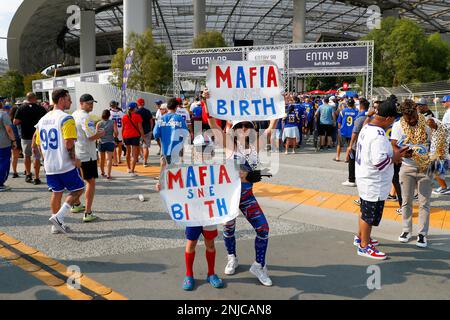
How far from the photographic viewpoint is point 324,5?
55.6 meters

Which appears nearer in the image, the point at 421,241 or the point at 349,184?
the point at 421,241

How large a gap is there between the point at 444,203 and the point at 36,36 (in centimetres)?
6951

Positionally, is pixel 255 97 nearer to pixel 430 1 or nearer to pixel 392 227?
pixel 392 227

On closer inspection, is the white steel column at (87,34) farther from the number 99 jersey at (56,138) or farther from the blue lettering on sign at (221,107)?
the blue lettering on sign at (221,107)

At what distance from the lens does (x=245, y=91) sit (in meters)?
3.77

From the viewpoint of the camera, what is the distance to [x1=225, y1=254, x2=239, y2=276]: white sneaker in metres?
3.94

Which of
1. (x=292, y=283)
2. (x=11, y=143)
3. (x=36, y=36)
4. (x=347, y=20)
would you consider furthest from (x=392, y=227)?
(x=36, y=36)

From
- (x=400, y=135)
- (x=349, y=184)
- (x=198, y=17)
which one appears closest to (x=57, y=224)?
(x=400, y=135)

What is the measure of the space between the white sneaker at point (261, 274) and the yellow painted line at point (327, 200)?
117 inches

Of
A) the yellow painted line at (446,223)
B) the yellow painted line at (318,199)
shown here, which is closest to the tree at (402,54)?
the yellow painted line at (318,199)

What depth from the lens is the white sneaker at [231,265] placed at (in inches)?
155

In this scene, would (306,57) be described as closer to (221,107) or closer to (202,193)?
(221,107)

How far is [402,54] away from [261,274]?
3473 centimetres

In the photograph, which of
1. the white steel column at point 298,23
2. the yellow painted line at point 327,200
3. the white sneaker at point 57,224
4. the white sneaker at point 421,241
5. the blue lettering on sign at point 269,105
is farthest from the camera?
the white steel column at point 298,23
